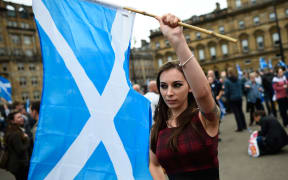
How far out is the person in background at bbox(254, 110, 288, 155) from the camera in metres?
5.20

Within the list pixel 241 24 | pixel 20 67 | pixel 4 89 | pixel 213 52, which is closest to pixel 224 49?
pixel 213 52

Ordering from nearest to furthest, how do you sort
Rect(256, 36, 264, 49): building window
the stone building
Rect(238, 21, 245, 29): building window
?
1. Rect(256, 36, 264, 49): building window
2. Rect(238, 21, 245, 29): building window
3. the stone building

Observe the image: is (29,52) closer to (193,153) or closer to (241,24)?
(241,24)

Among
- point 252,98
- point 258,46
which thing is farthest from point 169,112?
point 258,46

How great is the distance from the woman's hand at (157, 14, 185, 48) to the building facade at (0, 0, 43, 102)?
45091 millimetres

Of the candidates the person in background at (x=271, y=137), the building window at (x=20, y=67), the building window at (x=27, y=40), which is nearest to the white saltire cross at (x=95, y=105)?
the person in background at (x=271, y=137)

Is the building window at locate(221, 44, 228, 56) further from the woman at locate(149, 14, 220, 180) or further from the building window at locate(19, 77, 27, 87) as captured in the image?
the woman at locate(149, 14, 220, 180)

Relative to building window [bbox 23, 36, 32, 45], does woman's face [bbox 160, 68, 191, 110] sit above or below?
below

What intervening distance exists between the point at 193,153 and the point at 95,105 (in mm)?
842

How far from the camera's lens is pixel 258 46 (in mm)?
41812

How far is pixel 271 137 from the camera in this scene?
17.2ft

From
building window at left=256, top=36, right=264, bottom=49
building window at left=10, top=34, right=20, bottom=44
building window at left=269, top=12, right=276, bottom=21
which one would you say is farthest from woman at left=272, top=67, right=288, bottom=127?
building window at left=10, top=34, right=20, bottom=44

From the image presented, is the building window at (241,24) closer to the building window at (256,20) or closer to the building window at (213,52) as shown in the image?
the building window at (256,20)

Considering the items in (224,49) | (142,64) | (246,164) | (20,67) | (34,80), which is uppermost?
(20,67)
